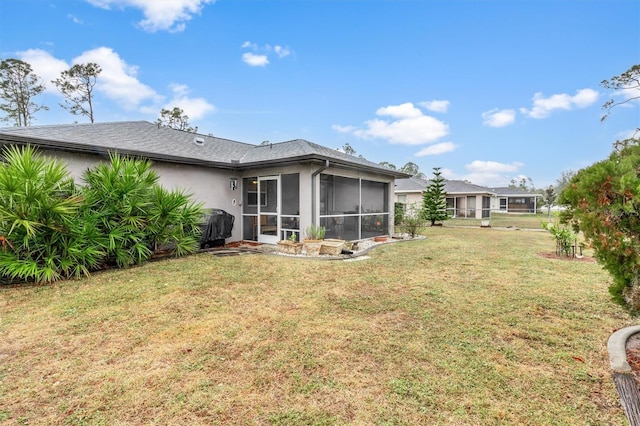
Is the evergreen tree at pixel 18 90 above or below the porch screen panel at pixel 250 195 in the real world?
above

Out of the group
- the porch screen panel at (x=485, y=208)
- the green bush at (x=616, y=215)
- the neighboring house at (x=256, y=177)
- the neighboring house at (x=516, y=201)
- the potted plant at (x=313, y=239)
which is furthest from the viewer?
the neighboring house at (x=516, y=201)

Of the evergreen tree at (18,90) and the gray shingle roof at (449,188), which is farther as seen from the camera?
the gray shingle roof at (449,188)

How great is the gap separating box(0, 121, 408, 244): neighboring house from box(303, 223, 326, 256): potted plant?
0.78ft

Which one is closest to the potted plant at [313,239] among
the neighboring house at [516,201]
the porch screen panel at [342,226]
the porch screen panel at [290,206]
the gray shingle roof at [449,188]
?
the porch screen panel at [342,226]

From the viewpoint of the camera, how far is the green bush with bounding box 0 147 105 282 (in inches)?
213

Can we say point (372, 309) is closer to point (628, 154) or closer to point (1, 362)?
point (628, 154)

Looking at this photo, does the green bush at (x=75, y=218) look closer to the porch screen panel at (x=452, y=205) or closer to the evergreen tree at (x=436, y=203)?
the evergreen tree at (x=436, y=203)

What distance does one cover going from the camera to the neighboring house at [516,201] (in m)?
42.3

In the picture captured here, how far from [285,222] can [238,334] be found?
259 inches

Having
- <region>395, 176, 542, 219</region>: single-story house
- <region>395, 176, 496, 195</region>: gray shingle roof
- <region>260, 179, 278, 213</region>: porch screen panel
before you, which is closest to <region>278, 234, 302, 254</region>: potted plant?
<region>260, 179, 278, 213</region>: porch screen panel

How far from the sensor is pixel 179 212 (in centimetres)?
805

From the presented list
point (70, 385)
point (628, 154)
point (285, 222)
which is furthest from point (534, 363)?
point (285, 222)

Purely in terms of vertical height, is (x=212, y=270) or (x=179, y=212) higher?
(x=179, y=212)

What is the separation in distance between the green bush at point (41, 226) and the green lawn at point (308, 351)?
0.54 m
